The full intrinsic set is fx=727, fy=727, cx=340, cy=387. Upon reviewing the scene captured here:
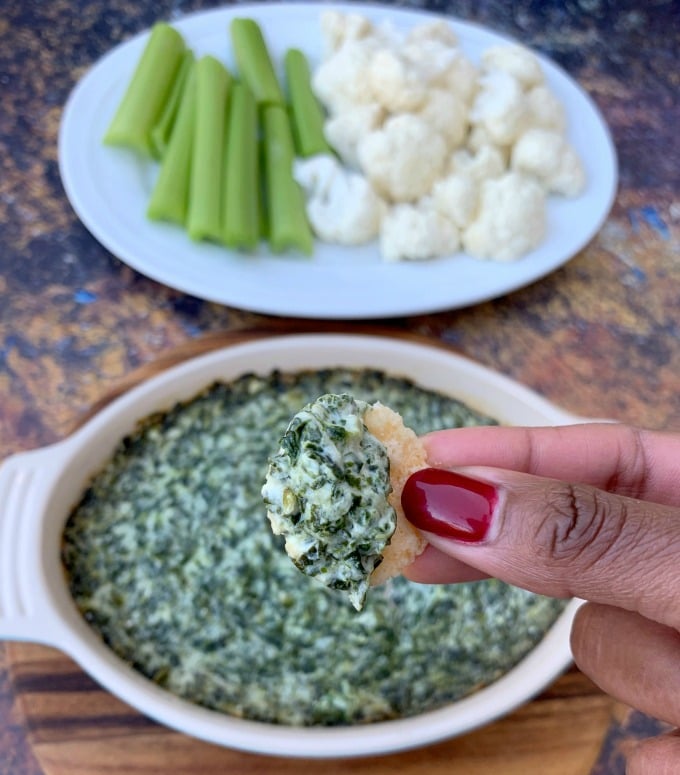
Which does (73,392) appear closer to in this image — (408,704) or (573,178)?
(408,704)

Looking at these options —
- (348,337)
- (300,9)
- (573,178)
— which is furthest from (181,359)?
(300,9)

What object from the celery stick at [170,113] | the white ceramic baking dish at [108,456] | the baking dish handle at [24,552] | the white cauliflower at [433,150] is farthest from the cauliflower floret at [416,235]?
the baking dish handle at [24,552]

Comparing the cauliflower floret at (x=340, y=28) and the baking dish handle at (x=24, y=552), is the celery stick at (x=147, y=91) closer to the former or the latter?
the cauliflower floret at (x=340, y=28)

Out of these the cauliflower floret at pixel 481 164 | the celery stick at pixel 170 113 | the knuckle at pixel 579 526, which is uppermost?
the knuckle at pixel 579 526

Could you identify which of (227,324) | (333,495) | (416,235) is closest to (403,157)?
(416,235)

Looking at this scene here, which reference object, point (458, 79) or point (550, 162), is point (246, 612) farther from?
point (458, 79)

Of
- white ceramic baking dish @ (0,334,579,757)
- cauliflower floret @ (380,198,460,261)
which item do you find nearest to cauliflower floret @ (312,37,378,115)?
cauliflower floret @ (380,198,460,261)
